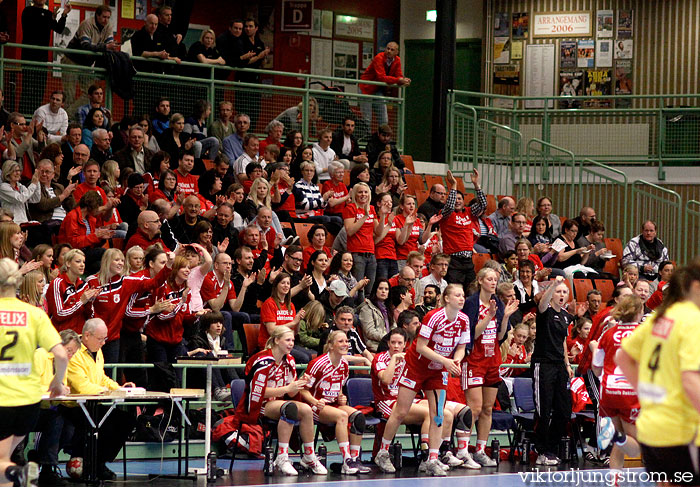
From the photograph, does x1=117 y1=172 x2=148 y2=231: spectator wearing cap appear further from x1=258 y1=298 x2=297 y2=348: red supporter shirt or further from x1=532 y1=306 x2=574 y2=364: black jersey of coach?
x1=532 y1=306 x2=574 y2=364: black jersey of coach

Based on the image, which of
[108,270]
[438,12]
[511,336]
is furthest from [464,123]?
[108,270]

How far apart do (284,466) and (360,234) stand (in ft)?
15.4

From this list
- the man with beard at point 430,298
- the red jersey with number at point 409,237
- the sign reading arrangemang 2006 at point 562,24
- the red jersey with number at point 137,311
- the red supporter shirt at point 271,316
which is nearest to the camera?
the red jersey with number at point 137,311

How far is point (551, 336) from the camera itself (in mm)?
11641

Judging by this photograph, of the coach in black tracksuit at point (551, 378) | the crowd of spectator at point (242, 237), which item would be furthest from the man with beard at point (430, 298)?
Answer: the coach in black tracksuit at point (551, 378)

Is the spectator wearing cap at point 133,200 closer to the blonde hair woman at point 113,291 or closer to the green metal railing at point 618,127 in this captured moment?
the blonde hair woman at point 113,291

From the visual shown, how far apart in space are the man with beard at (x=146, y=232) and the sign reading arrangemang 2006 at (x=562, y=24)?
11997mm

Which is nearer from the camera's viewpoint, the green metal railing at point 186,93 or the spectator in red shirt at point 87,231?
the spectator in red shirt at point 87,231

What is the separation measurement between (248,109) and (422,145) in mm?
6383

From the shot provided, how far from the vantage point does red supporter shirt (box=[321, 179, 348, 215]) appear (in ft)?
51.6

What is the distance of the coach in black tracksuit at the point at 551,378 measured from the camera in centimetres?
1163

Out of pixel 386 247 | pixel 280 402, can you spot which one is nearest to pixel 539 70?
pixel 386 247

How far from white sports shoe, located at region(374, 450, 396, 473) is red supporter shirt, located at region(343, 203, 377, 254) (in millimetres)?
4054

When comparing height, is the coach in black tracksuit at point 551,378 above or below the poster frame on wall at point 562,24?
below
